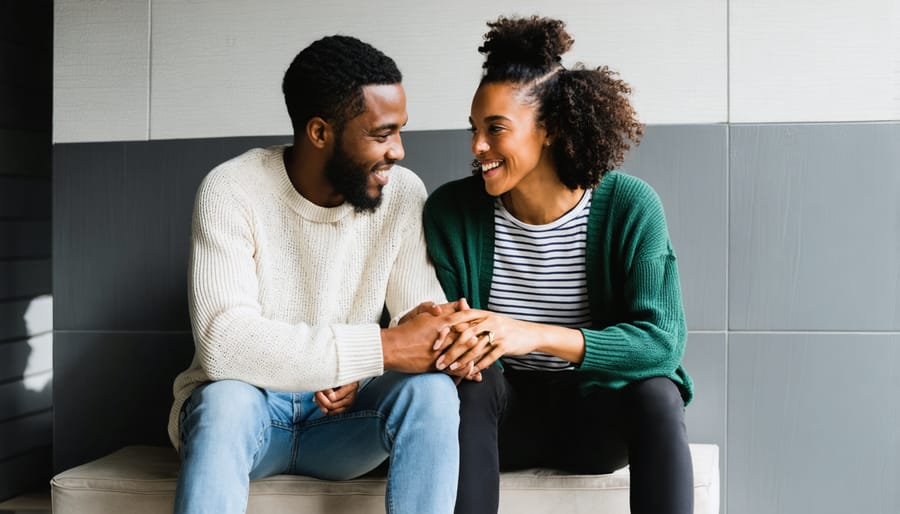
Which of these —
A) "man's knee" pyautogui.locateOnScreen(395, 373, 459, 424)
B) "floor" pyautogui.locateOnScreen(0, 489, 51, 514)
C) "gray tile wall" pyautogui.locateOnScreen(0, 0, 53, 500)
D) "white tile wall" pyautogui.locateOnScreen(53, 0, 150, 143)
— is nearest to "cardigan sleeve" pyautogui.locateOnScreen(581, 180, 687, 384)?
"man's knee" pyautogui.locateOnScreen(395, 373, 459, 424)

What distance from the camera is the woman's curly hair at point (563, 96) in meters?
2.15

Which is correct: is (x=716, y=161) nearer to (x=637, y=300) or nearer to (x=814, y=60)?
(x=814, y=60)

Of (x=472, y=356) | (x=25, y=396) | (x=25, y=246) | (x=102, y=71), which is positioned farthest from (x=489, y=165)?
(x=25, y=396)

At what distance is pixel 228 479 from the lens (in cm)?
171

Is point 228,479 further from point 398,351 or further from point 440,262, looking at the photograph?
point 440,262

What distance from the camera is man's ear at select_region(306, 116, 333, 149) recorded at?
2.19 metres

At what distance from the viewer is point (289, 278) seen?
2203 millimetres

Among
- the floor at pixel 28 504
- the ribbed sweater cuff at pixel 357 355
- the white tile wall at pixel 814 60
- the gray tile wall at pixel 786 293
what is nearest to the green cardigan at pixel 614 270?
the ribbed sweater cuff at pixel 357 355

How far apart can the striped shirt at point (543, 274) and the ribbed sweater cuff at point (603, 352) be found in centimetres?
19

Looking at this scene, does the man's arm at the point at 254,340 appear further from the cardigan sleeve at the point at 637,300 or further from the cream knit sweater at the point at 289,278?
the cardigan sleeve at the point at 637,300

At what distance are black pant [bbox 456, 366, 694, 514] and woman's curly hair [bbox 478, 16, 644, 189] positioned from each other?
499 mm

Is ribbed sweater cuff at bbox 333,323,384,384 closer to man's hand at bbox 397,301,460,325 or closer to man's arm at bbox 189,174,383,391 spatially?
man's arm at bbox 189,174,383,391

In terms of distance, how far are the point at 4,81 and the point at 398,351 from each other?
6.88ft

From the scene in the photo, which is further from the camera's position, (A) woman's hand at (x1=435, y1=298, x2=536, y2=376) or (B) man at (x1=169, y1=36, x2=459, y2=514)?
(A) woman's hand at (x1=435, y1=298, x2=536, y2=376)
